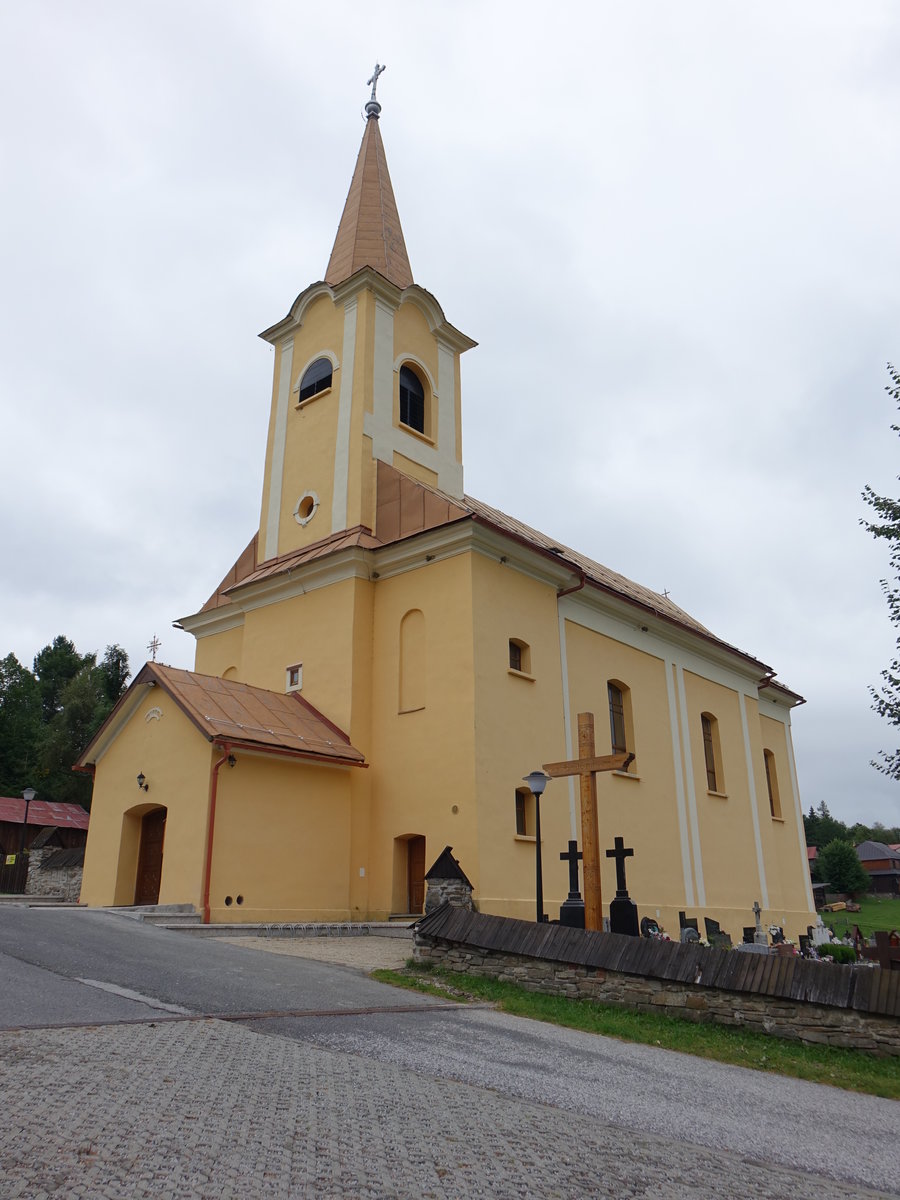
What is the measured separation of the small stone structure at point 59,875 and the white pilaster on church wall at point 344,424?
9.89 m

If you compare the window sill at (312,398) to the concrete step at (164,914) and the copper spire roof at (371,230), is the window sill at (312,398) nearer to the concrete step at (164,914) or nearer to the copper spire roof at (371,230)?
the copper spire roof at (371,230)

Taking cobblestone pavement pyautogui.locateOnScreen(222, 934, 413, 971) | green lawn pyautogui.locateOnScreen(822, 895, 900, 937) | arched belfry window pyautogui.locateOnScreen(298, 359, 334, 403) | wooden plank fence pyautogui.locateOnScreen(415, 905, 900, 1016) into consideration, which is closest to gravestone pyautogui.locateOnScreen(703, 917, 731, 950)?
cobblestone pavement pyautogui.locateOnScreen(222, 934, 413, 971)

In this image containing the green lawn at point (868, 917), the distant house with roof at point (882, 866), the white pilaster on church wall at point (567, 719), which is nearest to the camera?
the white pilaster on church wall at point (567, 719)

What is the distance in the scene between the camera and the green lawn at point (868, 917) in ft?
139

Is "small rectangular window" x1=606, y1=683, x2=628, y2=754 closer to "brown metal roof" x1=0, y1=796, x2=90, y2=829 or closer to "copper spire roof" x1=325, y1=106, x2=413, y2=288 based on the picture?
"copper spire roof" x1=325, y1=106, x2=413, y2=288

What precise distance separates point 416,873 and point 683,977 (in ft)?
29.6

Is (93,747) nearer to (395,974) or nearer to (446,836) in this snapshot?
(446,836)

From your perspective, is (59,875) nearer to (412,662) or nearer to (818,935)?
(412,662)

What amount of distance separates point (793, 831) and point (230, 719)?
21.3m

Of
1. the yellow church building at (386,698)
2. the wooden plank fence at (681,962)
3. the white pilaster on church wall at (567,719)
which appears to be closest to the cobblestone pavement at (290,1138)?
the wooden plank fence at (681,962)

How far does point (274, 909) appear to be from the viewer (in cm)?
1667

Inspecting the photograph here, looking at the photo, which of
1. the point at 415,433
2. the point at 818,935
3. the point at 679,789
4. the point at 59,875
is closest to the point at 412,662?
the point at 415,433

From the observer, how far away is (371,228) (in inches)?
1033

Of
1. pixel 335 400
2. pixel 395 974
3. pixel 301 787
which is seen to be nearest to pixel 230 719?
pixel 301 787
